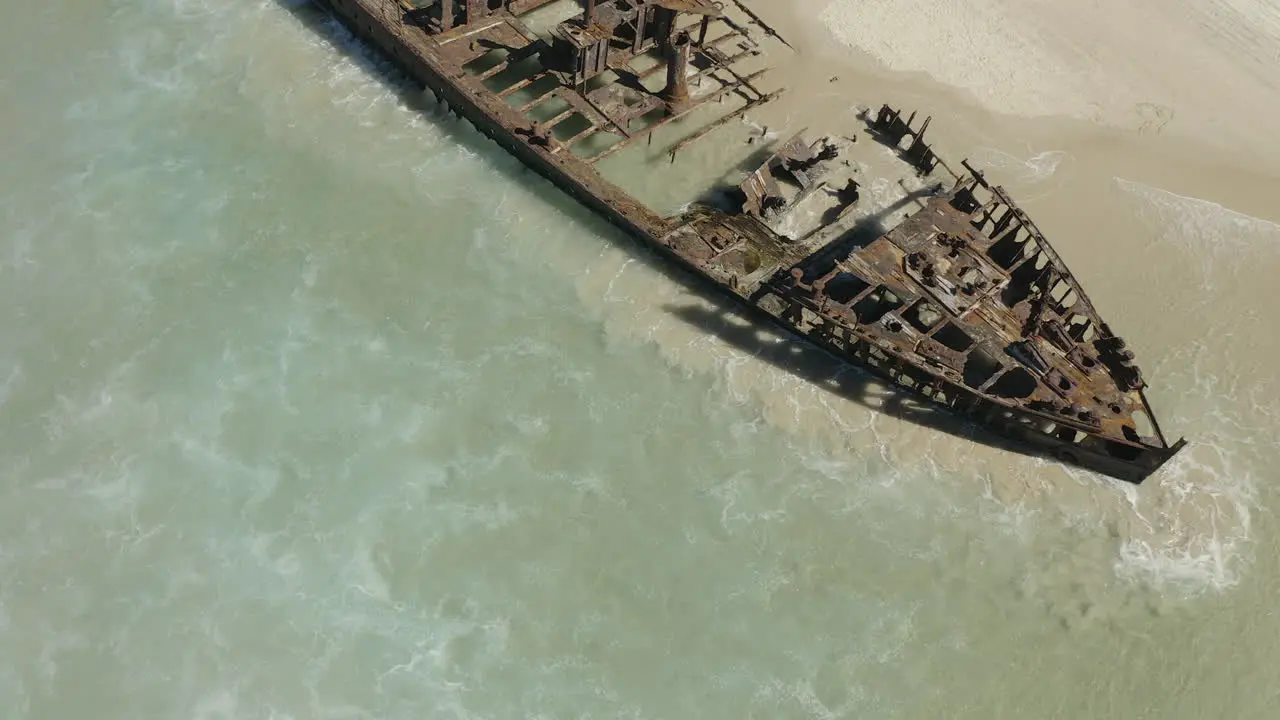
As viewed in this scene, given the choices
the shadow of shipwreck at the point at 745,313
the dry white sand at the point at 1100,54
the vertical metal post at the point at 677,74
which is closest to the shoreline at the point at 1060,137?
the dry white sand at the point at 1100,54

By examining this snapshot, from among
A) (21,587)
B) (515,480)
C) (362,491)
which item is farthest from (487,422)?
(21,587)

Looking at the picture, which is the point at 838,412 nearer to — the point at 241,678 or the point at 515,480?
the point at 515,480

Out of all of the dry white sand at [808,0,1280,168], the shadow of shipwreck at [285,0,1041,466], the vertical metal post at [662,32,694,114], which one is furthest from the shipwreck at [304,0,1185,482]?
the dry white sand at [808,0,1280,168]

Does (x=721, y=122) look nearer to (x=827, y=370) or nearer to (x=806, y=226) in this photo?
(x=806, y=226)

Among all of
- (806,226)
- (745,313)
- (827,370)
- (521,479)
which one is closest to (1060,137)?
(806,226)

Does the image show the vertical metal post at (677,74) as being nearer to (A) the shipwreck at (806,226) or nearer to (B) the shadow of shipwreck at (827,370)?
(A) the shipwreck at (806,226)

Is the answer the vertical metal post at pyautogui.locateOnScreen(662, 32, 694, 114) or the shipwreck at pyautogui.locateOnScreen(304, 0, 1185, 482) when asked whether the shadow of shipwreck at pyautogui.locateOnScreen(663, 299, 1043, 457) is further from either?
the vertical metal post at pyautogui.locateOnScreen(662, 32, 694, 114)
